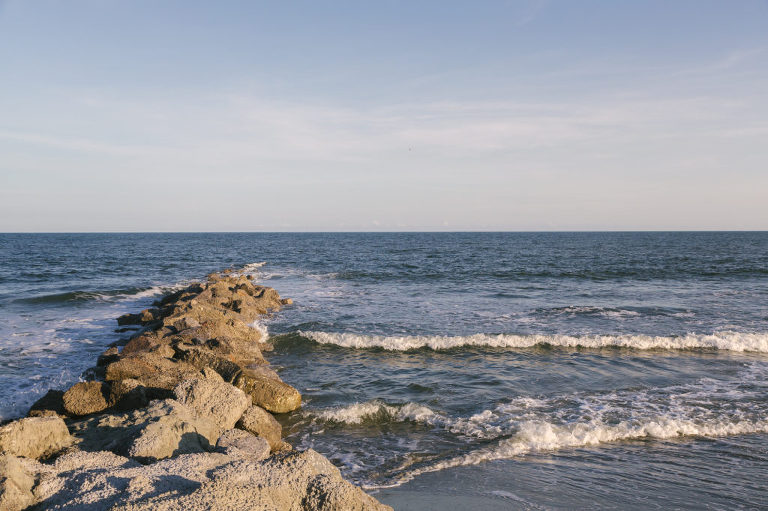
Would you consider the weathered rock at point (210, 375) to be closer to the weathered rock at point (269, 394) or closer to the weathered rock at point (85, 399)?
the weathered rock at point (269, 394)

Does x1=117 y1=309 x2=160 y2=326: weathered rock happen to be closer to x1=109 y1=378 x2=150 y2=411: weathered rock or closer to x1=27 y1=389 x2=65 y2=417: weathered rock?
x1=27 y1=389 x2=65 y2=417: weathered rock

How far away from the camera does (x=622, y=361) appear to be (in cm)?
1288

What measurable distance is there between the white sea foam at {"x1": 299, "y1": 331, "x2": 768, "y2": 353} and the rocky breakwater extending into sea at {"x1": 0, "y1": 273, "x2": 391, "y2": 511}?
455 centimetres

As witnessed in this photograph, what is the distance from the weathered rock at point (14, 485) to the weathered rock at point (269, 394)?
175 inches

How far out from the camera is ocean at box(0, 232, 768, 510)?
21.5ft

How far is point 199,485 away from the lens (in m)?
4.24

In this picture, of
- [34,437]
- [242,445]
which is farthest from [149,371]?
[242,445]

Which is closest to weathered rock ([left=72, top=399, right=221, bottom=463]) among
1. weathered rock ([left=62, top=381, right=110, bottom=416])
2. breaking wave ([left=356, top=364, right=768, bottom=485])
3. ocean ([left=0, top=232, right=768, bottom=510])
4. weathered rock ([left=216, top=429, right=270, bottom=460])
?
weathered rock ([left=216, top=429, right=270, bottom=460])

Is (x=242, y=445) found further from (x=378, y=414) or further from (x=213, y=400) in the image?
(x=378, y=414)

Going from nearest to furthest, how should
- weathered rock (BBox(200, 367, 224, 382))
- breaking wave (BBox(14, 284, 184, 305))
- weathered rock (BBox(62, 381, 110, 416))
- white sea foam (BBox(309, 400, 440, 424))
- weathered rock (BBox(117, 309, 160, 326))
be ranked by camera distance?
1. weathered rock (BBox(62, 381, 110, 416))
2. weathered rock (BBox(200, 367, 224, 382))
3. white sea foam (BBox(309, 400, 440, 424))
4. weathered rock (BBox(117, 309, 160, 326))
5. breaking wave (BBox(14, 284, 184, 305))

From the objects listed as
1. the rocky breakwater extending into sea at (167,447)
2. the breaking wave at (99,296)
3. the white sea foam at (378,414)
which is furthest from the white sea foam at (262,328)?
the breaking wave at (99,296)

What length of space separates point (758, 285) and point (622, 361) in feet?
72.7

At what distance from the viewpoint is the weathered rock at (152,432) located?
18.9ft

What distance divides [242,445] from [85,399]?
4070 mm
